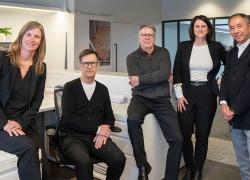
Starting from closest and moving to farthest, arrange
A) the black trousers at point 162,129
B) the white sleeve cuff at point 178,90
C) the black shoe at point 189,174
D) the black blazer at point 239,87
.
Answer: the black blazer at point 239,87, the black trousers at point 162,129, the white sleeve cuff at point 178,90, the black shoe at point 189,174

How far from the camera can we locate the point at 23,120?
86.0 inches

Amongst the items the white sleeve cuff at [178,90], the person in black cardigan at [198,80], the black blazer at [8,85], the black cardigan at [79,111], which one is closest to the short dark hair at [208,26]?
the person in black cardigan at [198,80]

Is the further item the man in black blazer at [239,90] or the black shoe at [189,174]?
the black shoe at [189,174]

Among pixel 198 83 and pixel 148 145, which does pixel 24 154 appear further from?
pixel 198 83

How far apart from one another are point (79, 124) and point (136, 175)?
2.58 ft

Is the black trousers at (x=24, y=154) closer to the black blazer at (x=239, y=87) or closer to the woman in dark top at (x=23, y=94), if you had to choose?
the woman in dark top at (x=23, y=94)

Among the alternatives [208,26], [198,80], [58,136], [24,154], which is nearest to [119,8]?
[208,26]

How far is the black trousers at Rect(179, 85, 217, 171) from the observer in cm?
272

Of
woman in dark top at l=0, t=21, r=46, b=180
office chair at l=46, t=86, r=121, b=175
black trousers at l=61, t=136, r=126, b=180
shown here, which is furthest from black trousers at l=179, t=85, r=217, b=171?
woman in dark top at l=0, t=21, r=46, b=180

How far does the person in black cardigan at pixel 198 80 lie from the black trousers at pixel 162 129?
181mm

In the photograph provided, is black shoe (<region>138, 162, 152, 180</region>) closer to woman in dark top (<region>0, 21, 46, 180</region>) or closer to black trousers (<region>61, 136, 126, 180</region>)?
black trousers (<region>61, 136, 126, 180</region>)

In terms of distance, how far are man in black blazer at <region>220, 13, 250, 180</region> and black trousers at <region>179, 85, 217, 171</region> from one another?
0.74 ft

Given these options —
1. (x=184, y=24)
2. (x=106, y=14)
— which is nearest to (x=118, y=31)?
(x=106, y=14)

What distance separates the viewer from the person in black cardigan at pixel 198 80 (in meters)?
2.71
